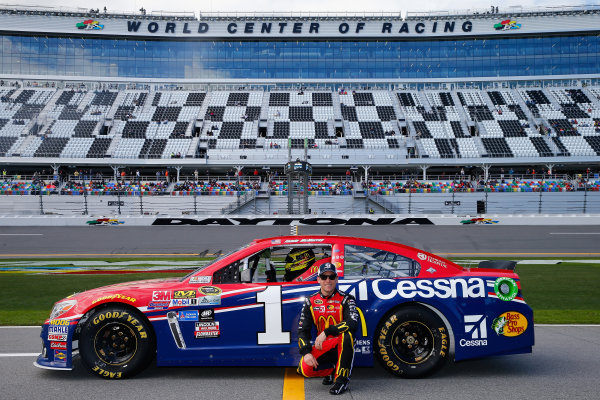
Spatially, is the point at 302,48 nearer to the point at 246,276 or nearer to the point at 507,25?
the point at 507,25

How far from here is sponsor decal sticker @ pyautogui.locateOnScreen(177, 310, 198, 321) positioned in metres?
4.13

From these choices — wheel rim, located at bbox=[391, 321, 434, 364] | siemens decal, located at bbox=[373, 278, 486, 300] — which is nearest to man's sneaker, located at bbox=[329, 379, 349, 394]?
wheel rim, located at bbox=[391, 321, 434, 364]

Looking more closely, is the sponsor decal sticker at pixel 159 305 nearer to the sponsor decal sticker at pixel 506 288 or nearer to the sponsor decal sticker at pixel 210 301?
the sponsor decal sticker at pixel 210 301

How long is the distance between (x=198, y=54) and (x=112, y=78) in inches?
405

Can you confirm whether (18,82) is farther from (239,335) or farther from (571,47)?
(571,47)

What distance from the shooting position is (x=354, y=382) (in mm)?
4043

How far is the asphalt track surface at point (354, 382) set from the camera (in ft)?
12.3

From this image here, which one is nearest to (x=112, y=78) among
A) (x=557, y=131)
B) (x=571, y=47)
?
(x=557, y=131)

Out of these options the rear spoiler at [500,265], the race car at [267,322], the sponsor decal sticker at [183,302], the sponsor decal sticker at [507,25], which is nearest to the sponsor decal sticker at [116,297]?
the race car at [267,322]

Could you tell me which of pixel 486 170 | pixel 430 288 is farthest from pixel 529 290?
pixel 486 170

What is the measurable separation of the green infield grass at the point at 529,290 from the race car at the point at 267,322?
266 cm

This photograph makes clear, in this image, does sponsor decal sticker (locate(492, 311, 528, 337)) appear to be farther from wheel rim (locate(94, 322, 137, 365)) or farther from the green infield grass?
wheel rim (locate(94, 322, 137, 365))

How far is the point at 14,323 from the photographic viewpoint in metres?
6.25

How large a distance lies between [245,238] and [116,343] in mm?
14325
